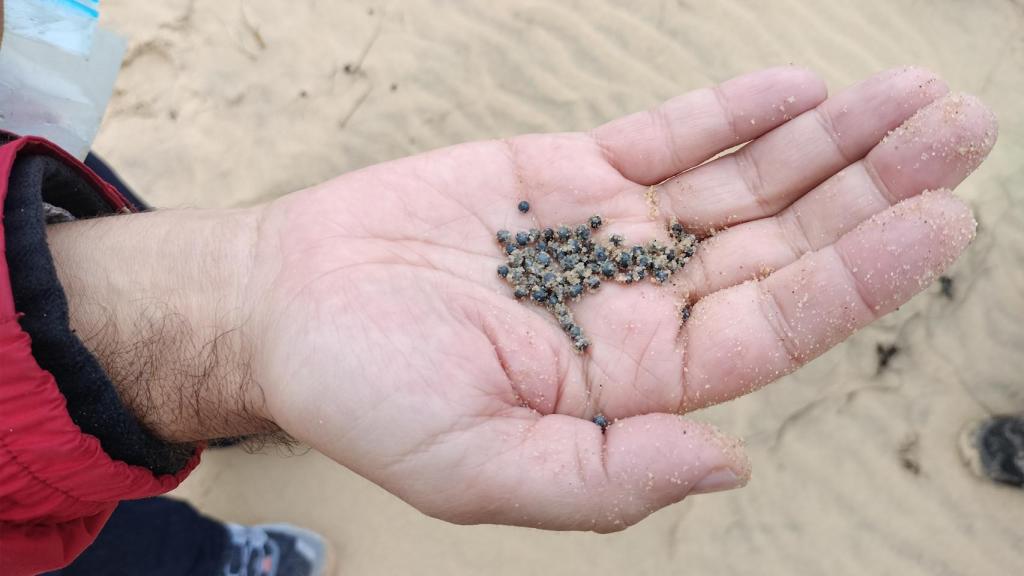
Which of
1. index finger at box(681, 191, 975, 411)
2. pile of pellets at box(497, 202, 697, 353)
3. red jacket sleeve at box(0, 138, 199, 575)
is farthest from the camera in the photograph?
pile of pellets at box(497, 202, 697, 353)

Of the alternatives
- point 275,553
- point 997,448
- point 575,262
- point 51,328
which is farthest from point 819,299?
point 275,553

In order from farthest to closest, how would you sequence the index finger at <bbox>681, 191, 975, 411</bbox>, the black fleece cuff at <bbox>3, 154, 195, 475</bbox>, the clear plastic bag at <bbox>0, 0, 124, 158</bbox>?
1. the clear plastic bag at <bbox>0, 0, 124, 158</bbox>
2. the index finger at <bbox>681, 191, 975, 411</bbox>
3. the black fleece cuff at <bbox>3, 154, 195, 475</bbox>

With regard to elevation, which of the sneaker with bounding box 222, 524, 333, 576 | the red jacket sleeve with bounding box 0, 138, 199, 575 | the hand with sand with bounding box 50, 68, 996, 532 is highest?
the hand with sand with bounding box 50, 68, 996, 532

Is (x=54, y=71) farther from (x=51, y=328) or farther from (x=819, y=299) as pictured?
(x=819, y=299)

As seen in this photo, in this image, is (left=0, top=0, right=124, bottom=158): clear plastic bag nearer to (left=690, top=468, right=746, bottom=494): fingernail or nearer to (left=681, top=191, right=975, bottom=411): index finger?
(left=681, top=191, right=975, bottom=411): index finger

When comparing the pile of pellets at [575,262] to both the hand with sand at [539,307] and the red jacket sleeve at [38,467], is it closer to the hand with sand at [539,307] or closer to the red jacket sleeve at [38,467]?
the hand with sand at [539,307]

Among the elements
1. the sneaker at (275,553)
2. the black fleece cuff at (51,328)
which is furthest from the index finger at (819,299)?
the sneaker at (275,553)

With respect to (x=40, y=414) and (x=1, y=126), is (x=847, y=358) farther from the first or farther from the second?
(x=1, y=126)

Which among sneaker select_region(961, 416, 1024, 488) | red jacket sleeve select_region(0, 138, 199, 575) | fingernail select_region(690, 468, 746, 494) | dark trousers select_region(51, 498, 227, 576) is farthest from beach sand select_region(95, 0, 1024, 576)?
red jacket sleeve select_region(0, 138, 199, 575)

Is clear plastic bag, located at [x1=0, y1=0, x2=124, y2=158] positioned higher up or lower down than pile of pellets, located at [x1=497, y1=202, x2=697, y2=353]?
lower down
